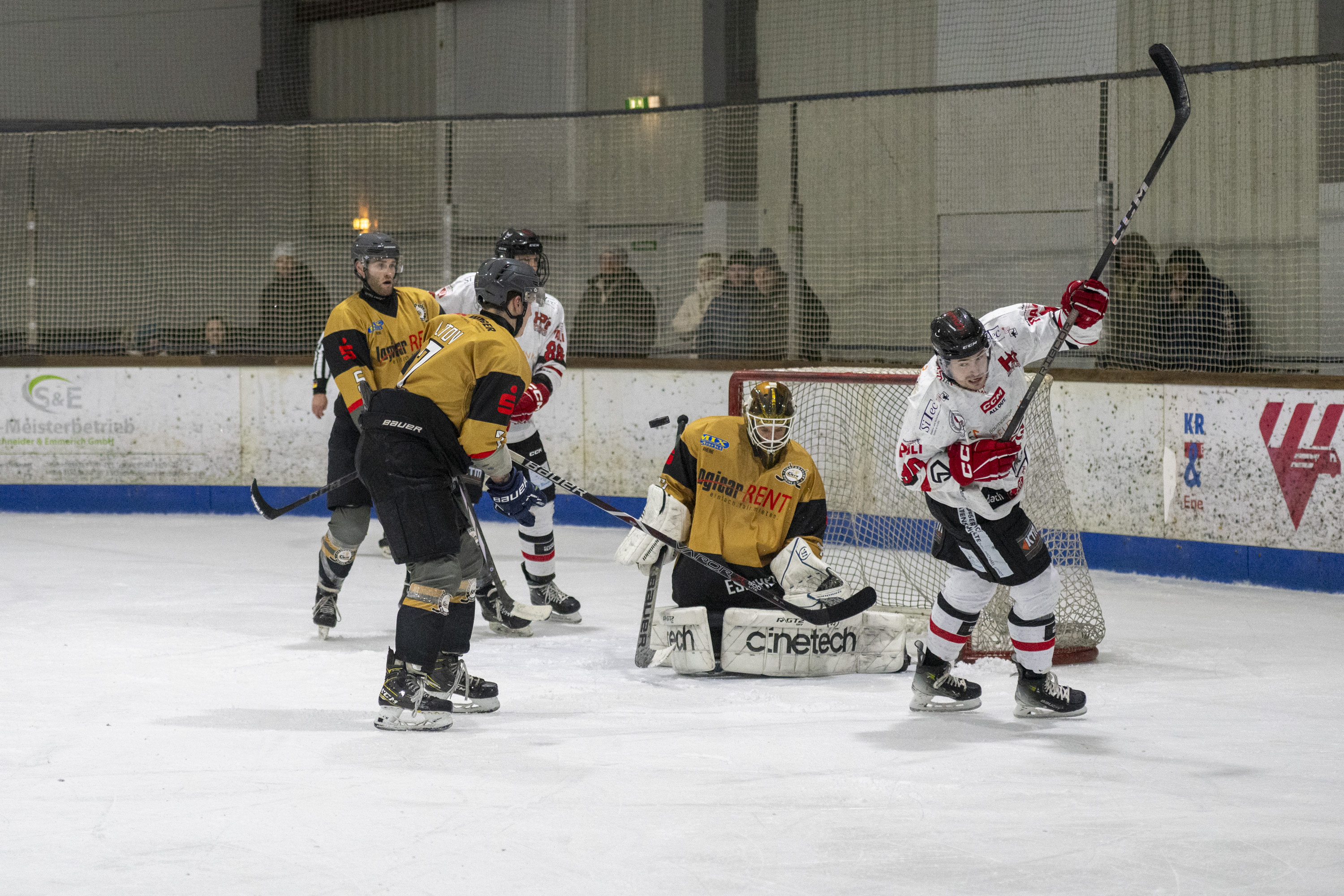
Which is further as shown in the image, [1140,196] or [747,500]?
[747,500]

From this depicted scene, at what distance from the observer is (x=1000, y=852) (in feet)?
8.60

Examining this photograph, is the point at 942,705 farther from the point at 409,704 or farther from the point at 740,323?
the point at 740,323

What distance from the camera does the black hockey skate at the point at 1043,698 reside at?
3621 millimetres

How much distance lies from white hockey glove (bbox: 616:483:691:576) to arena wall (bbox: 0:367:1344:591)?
8.40 ft

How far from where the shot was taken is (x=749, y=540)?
4121 millimetres

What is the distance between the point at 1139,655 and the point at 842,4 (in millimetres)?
4742

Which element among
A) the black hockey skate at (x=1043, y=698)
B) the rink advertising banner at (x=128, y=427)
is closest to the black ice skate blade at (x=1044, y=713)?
the black hockey skate at (x=1043, y=698)

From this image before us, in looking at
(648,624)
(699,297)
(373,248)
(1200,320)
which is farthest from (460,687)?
(699,297)

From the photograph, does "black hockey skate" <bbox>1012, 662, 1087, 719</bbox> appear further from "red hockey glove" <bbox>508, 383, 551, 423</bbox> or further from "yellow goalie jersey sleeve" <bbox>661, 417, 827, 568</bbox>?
"red hockey glove" <bbox>508, 383, 551, 423</bbox>

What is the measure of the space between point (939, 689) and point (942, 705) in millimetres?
52

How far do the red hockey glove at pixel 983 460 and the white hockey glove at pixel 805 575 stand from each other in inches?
26.3

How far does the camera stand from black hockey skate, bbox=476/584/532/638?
4715mm

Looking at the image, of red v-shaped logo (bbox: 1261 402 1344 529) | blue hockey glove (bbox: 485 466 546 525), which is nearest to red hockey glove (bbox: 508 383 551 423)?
blue hockey glove (bbox: 485 466 546 525)

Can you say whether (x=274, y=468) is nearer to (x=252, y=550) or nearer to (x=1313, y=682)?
(x=252, y=550)
